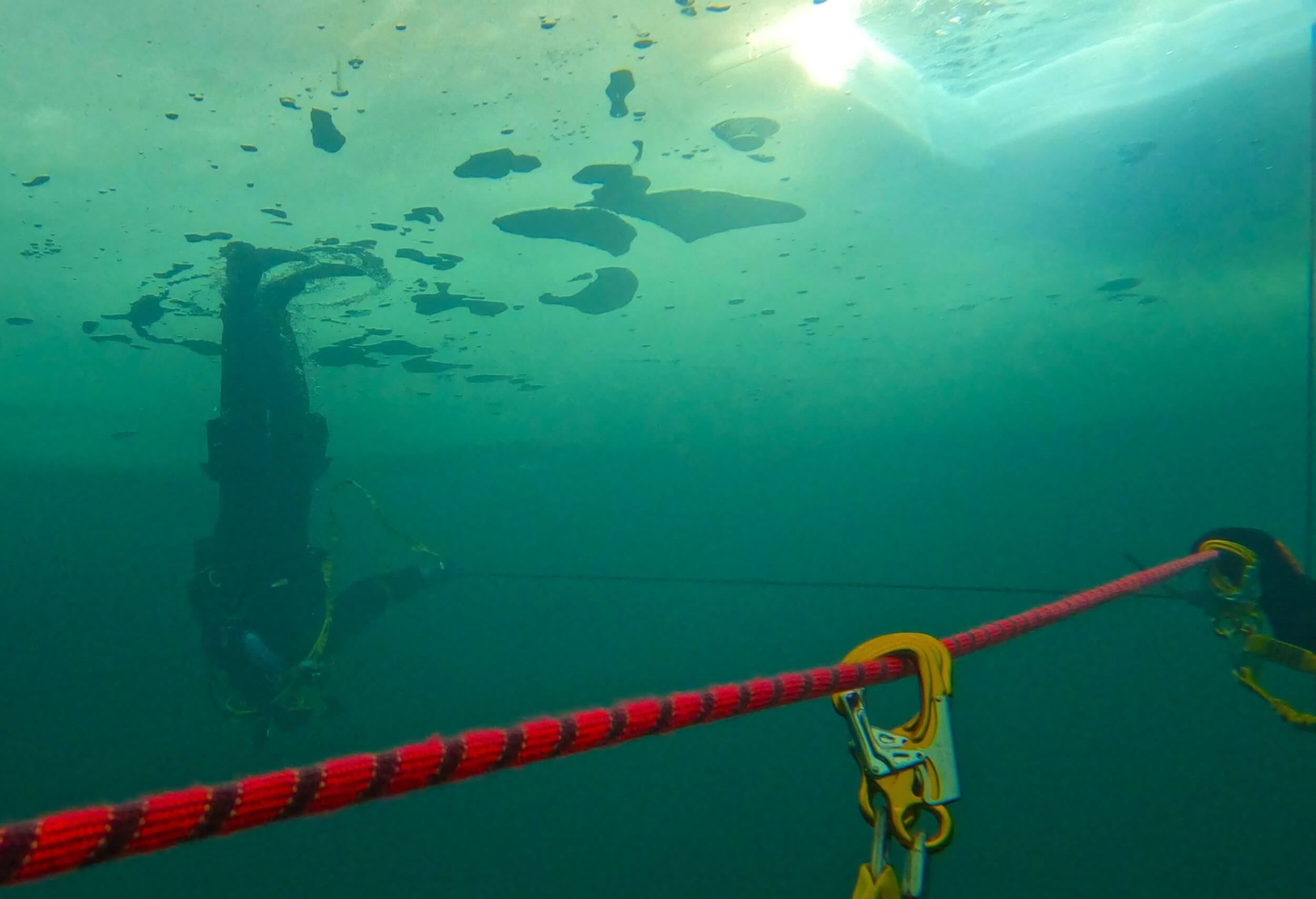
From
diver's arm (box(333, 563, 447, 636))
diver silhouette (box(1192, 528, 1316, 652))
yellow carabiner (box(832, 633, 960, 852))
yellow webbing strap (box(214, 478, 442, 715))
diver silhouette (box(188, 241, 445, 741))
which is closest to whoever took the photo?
yellow carabiner (box(832, 633, 960, 852))

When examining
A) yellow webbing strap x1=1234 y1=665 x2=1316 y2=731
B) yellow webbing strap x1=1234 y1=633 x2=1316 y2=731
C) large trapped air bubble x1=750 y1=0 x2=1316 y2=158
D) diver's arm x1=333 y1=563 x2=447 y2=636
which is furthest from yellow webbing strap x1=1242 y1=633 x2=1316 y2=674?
diver's arm x1=333 y1=563 x2=447 y2=636

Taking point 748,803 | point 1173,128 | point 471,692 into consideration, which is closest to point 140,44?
point 1173,128

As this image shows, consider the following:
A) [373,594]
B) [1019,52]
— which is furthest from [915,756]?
[373,594]

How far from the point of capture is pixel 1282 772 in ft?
50.2

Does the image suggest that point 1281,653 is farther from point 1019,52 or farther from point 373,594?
point 373,594

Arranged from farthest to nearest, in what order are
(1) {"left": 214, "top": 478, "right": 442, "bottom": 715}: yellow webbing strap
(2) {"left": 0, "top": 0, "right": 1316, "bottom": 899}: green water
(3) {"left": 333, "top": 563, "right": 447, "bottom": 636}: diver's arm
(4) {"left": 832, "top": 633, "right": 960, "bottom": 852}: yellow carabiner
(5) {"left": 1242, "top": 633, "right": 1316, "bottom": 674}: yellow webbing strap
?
(3) {"left": 333, "top": 563, "right": 447, "bottom": 636}: diver's arm < (1) {"left": 214, "top": 478, "right": 442, "bottom": 715}: yellow webbing strap < (2) {"left": 0, "top": 0, "right": 1316, "bottom": 899}: green water < (5) {"left": 1242, "top": 633, "right": 1316, "bottom": 674}: yellow webbing strap < (4) {"left": 832, "top": 633, "right": 960, "bottom": 852}: yellow carabiner

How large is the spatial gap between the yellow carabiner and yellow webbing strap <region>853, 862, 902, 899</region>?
8 cm

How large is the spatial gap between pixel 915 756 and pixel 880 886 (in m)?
0.29

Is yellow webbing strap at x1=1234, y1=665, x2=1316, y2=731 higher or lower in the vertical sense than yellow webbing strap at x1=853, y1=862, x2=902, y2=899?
lower

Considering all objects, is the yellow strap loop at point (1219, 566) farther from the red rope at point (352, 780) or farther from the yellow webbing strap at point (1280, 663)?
the red rope at point (352, 780)

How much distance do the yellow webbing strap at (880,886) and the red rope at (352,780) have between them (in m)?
0.39

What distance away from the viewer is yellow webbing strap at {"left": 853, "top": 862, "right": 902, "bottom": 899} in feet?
4.62

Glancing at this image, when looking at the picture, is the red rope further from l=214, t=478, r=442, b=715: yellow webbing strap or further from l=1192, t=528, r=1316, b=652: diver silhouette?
l=214, t=478, r=442, b=715: yellow webbing strap

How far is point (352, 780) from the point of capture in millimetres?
1084
